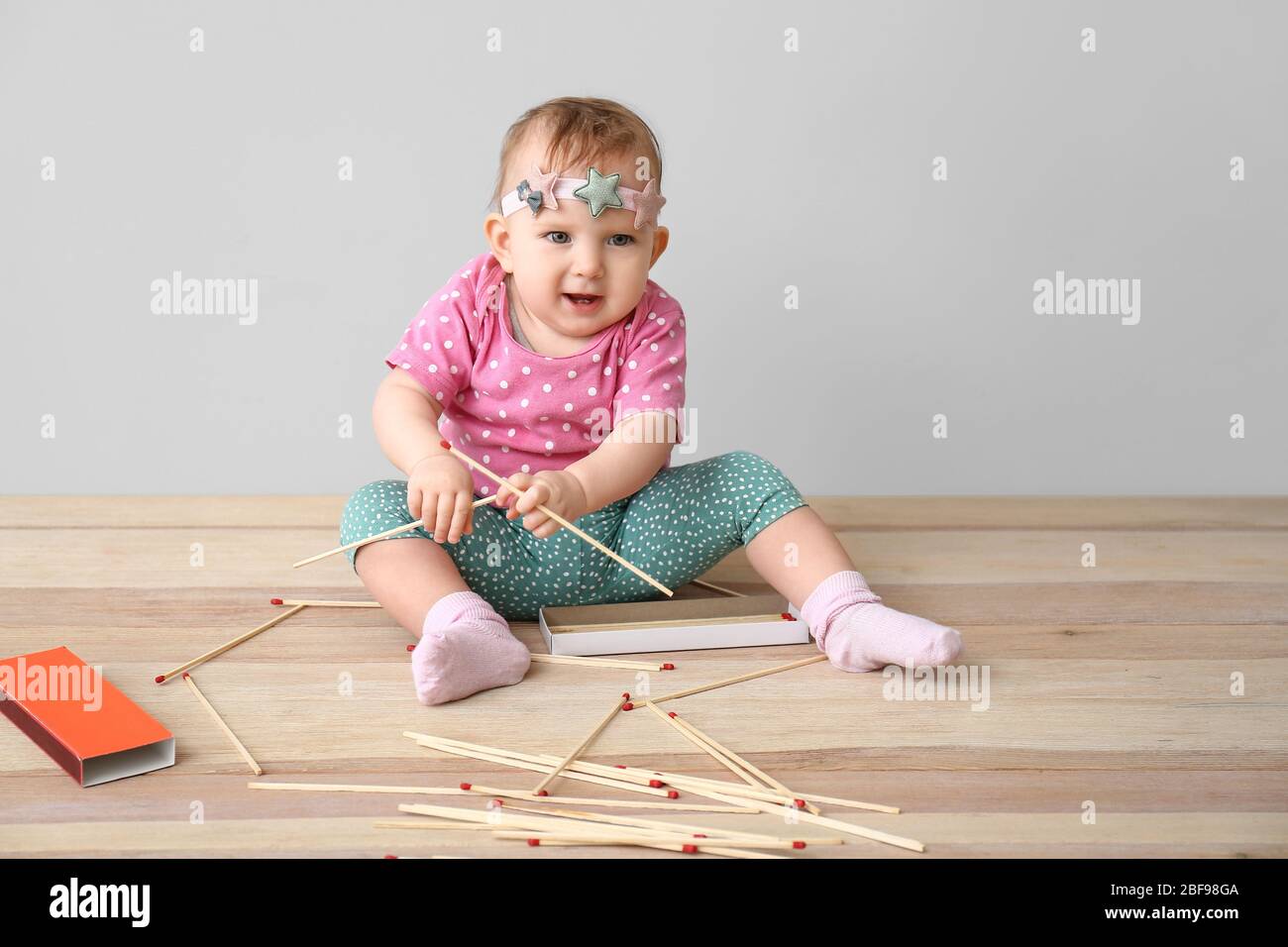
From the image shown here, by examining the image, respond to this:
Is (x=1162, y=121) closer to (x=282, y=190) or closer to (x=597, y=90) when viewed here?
(x=597, y=90)

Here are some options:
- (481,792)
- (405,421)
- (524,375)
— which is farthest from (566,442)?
(481,792)

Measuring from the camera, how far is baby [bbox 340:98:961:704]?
1.29 metres

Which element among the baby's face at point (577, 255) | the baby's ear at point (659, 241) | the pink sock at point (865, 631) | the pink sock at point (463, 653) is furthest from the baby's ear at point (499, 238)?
the pink sock at point (865, 631)

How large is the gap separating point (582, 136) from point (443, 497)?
42 centimetres

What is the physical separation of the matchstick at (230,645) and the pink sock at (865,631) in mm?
580

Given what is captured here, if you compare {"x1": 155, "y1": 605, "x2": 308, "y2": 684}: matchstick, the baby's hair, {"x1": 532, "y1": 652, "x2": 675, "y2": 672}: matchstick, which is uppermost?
the baby's hair

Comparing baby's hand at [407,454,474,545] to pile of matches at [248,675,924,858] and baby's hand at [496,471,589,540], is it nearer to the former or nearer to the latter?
baby's hand at [496,471,589,540]

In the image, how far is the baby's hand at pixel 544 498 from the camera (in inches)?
48.5

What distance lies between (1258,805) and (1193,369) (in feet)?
4.08

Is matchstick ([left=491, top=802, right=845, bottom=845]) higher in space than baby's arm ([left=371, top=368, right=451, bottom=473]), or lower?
lower

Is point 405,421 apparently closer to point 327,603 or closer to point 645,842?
point 327,603

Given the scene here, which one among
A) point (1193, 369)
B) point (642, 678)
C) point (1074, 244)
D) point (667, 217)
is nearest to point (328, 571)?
point (642, 678)

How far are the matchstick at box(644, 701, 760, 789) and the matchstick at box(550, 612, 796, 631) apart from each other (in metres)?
0.16

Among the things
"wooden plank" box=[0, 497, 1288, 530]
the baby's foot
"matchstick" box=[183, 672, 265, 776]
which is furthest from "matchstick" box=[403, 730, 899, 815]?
"wooden plank" box=[0, 497, 1288, 530]
